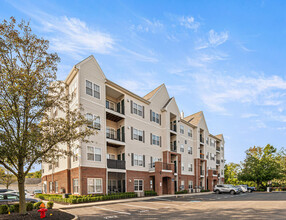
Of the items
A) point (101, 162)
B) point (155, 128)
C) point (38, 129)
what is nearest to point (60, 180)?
point (101, 162)

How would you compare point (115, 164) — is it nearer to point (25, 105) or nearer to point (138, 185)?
point (138, 185)

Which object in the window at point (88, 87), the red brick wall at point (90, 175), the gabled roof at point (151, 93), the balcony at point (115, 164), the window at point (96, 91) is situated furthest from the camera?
the gabled roof at point (151, 93)

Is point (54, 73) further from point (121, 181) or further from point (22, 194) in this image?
point (121, 181)

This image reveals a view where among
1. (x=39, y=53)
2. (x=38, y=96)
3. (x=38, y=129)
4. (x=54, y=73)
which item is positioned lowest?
(x=38, y=129)

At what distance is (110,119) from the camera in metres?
30.8

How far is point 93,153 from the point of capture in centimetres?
2478

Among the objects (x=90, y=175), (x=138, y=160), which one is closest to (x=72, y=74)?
(x=90, y=175)

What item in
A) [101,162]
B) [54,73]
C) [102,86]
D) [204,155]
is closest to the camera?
[54,73]

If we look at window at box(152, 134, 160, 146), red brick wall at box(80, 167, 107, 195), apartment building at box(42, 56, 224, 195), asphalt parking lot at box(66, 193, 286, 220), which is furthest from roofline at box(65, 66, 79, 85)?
window at box(152, 134, 160, 146)

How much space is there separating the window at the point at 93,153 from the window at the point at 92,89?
5877mm

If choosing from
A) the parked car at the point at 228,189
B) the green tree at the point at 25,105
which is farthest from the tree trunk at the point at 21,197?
the parked car at the point at 228,189

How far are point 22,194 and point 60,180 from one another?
51.7 feet

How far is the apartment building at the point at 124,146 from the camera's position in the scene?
2488 cm

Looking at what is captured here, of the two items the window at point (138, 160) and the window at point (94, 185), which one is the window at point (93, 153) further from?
the window at point (138, 160)
